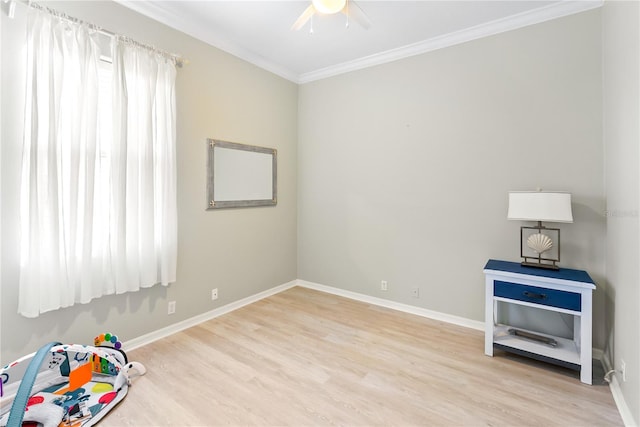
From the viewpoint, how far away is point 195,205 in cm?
303

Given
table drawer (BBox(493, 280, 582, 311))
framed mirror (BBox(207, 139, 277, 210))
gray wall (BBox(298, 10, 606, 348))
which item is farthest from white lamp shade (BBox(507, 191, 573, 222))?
framed mirror (BBox(207, 139, 277, 210))

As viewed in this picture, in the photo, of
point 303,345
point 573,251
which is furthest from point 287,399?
point 573,251

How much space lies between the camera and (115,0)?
7.79 feet

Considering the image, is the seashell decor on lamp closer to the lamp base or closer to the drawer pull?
the lamp base

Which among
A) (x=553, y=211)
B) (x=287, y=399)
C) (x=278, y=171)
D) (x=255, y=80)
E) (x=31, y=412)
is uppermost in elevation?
(x=255, y=80)

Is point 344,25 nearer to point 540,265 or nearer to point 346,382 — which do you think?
point 540,265

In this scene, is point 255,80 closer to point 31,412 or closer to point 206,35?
point 206,35

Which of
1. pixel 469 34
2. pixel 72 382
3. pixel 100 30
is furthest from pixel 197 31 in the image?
pixel 72 382

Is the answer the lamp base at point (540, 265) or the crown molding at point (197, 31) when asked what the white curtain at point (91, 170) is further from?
the lamp base at point (540, 265)

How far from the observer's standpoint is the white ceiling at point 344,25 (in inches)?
101

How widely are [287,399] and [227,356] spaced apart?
0.74m

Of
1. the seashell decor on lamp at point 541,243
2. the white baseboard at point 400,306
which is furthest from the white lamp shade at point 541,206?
the white baseboard at point 400,306

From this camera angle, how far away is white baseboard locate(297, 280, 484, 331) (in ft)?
9.99

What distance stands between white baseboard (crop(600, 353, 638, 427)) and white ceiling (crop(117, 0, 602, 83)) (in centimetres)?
280
